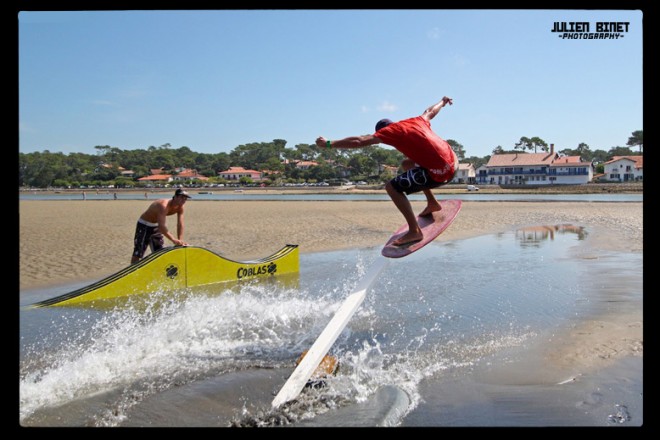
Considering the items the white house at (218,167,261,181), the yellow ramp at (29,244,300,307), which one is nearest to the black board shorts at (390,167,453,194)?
the yellow ramp at (29,244,300,307)

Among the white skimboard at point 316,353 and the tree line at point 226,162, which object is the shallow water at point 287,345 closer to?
the white skimboard at point 316,353

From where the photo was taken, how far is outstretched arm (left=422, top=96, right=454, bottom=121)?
556 cm

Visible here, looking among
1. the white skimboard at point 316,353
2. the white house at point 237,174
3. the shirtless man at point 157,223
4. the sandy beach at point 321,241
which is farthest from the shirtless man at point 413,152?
the white house at point 237,174

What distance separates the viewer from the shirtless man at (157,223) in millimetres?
8992

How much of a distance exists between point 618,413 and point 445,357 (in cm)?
190

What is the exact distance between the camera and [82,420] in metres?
4.26

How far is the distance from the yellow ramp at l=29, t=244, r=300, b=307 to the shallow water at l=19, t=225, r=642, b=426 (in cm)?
31

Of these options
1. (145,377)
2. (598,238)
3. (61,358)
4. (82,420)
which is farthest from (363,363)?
(598,238)

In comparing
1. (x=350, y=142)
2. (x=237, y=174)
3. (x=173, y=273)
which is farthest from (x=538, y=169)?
(x=350, y=142)
